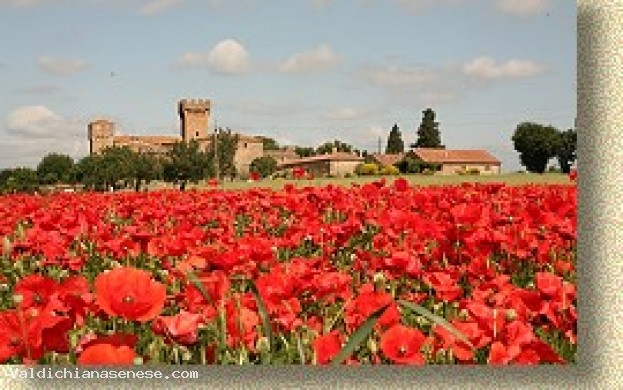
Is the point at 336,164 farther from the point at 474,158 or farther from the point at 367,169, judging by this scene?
the point at 474,158

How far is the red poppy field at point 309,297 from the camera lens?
137 cm

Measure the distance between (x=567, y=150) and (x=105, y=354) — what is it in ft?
4.57

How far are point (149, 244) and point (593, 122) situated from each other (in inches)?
55.8

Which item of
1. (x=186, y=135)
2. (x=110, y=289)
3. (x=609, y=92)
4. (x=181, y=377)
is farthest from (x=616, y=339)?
(x=186, y=135)

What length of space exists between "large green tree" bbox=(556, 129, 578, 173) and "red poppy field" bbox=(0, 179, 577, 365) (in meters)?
0.21

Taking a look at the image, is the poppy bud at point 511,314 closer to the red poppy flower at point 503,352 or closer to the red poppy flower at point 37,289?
the red poppy flower at point 503,352

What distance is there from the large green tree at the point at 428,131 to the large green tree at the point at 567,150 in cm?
40

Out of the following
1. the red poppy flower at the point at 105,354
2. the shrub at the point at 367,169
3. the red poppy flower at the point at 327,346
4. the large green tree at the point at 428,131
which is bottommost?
the red poppy flower at the point at 327,346

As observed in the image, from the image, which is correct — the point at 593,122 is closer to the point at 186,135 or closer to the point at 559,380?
the point at 559,380

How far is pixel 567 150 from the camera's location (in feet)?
7.00

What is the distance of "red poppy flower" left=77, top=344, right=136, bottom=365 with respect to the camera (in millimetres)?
1247

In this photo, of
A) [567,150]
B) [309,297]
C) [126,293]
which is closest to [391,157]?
[567,150]

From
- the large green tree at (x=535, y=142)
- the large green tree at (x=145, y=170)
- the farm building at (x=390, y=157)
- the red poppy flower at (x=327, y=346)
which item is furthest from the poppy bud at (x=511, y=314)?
the large green tree at (x=145, y=170)

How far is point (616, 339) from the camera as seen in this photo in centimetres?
181
